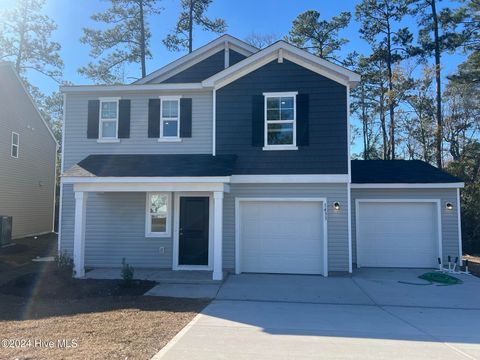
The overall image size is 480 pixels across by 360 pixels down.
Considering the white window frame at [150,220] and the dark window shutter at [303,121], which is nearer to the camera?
the dark window shutter at [303,121]

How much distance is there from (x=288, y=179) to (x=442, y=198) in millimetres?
5179

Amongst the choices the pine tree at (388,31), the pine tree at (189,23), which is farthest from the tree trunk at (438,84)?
the pine tree at (189,23)

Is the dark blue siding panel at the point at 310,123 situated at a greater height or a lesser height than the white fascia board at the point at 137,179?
greater

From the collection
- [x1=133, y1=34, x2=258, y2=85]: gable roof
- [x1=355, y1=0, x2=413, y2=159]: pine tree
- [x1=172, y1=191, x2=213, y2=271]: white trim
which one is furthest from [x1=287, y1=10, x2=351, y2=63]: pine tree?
[x1=172, y1=191, x2=213, y2=271]: white trim

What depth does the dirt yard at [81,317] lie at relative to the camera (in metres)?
5.05

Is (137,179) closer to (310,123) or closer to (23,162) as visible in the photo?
(310,123)

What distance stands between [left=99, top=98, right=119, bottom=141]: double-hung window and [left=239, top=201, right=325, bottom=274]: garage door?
15.7 ft

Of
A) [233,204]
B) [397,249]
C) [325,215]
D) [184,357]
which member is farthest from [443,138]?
[184,357]

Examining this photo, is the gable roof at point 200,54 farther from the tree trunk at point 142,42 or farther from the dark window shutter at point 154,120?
the tree trunk at point 142,42

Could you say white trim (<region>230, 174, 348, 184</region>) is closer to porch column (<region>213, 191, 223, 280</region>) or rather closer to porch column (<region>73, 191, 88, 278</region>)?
porch column (<region>213, 191, 223, 280</region>)

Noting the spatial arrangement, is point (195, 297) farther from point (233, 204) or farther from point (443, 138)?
point (443, 138)

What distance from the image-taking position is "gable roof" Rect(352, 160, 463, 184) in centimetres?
1216

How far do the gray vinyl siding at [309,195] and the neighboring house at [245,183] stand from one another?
29mm

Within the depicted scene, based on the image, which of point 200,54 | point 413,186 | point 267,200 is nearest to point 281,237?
point 267,200
